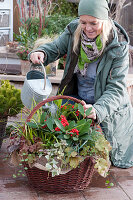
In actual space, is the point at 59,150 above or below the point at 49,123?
below

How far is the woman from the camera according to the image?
266cm

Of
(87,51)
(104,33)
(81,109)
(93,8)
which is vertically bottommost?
(81,109)

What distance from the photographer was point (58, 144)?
2.28 meters

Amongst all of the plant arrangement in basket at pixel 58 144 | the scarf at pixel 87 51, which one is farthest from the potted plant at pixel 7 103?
the scarf at pixel 87 51

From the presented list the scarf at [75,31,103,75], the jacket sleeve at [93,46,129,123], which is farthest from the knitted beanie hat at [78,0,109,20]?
the jacket sleeve at [93,46,129,123]

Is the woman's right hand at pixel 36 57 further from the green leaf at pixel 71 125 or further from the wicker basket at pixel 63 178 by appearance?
the green leaf at pixel 71 125

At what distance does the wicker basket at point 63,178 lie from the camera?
2365 millimetres

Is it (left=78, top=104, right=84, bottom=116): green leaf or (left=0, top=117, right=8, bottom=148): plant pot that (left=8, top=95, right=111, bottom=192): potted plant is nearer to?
(left=78, top=104, right=84, bottom=116): green leaf

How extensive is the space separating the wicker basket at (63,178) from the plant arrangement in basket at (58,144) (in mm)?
54

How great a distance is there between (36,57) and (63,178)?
988 millimetres

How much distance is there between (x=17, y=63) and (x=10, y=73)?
31 centimetres

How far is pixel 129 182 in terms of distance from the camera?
2.78m

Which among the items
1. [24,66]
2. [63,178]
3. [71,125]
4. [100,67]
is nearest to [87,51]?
[100,67]

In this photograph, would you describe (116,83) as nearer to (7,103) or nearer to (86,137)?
(86,137)
